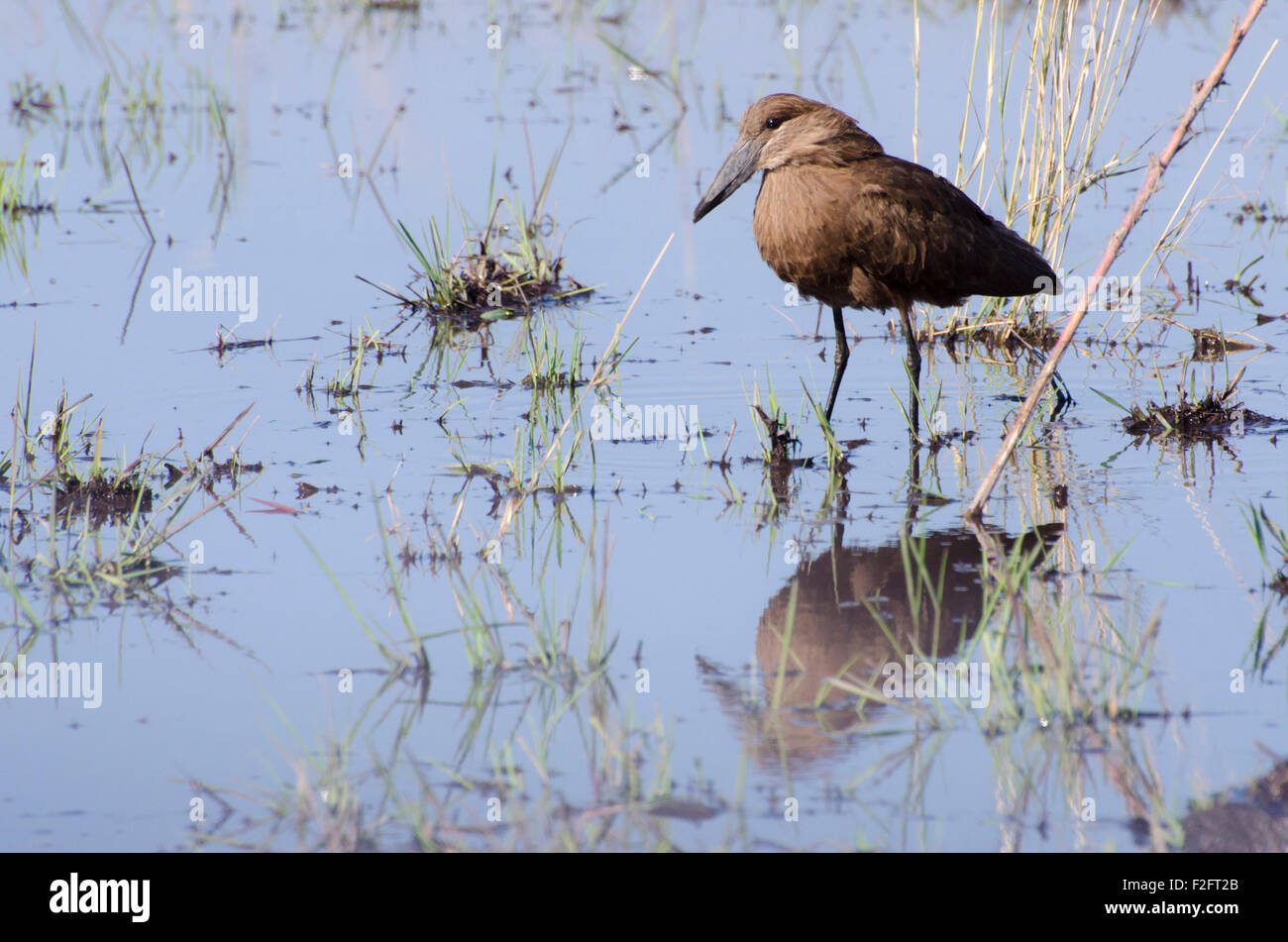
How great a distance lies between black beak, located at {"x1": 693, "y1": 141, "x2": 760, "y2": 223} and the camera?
5480mm

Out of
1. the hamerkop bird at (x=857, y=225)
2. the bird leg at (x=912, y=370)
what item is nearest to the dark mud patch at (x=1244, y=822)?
the bird leg at (x=912, y=370)

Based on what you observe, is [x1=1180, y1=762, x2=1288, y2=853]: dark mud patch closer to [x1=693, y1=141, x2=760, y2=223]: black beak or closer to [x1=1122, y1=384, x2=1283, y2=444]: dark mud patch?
[x1=1122, y1=384, x2=1283, y2=444]: dark mud patch

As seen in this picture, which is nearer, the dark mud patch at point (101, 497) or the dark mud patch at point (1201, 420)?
the dark mud patch at point (101, 497)

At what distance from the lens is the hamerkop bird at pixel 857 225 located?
520cm

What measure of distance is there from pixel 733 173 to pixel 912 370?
959 mm

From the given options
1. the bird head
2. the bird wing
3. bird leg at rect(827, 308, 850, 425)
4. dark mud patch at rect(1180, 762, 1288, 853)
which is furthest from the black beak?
dark mud patch at rect(1180, 762, 1288, 853)

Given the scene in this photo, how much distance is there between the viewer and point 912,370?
17.9ft

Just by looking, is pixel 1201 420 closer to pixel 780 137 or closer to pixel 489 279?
pixel 780 137

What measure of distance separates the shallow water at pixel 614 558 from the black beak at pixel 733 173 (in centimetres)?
72

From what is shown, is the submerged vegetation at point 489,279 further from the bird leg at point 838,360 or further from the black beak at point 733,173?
the bird leg at point 838,360
